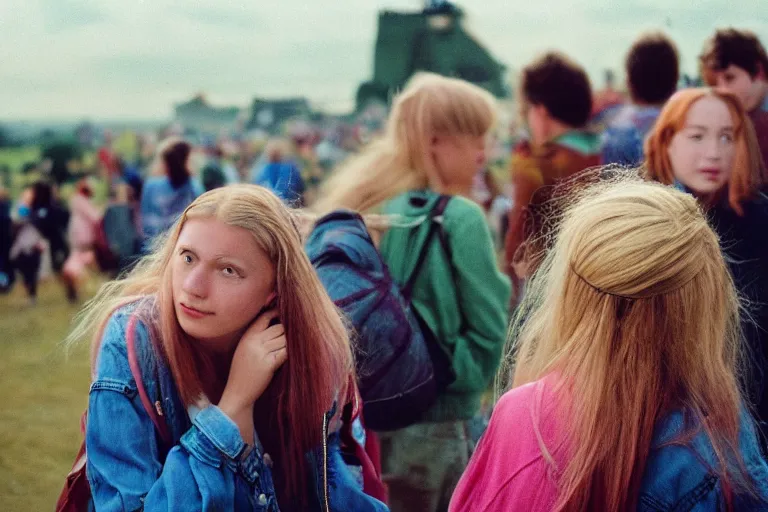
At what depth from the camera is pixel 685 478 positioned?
1.50m

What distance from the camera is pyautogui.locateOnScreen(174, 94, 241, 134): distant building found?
1070 cm

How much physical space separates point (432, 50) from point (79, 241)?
189 inches

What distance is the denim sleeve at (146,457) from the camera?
167cm

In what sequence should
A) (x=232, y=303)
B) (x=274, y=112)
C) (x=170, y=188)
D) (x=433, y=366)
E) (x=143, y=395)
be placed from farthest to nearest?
(x=274, y=112) → (x=170, y=188) → (x=433, y=366) → (x=232, y=303) → (x=143, y=395)

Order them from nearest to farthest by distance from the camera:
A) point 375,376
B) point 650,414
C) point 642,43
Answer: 1. point 650,414
2. point 375,376
3. point 642,43

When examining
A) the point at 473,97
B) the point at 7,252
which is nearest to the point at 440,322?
the point at 473,97

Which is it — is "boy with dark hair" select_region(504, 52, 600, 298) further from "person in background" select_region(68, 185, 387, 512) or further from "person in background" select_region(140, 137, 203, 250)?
"person in background" select_region(140, 137, 203, 250)

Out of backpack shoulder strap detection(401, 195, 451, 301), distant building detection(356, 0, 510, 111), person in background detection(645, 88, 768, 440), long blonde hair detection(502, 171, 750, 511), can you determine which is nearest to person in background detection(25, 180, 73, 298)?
distant building detection(356, 0, 510, 111)

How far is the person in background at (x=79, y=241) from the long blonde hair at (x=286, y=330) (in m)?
8.83

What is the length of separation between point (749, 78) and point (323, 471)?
9.69 ft

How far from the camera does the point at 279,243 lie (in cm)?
192

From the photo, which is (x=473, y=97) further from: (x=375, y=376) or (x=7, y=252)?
(x=7, y=252)

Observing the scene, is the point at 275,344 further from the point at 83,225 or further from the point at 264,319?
the point at 83,225

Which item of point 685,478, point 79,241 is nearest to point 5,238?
point 79,241
